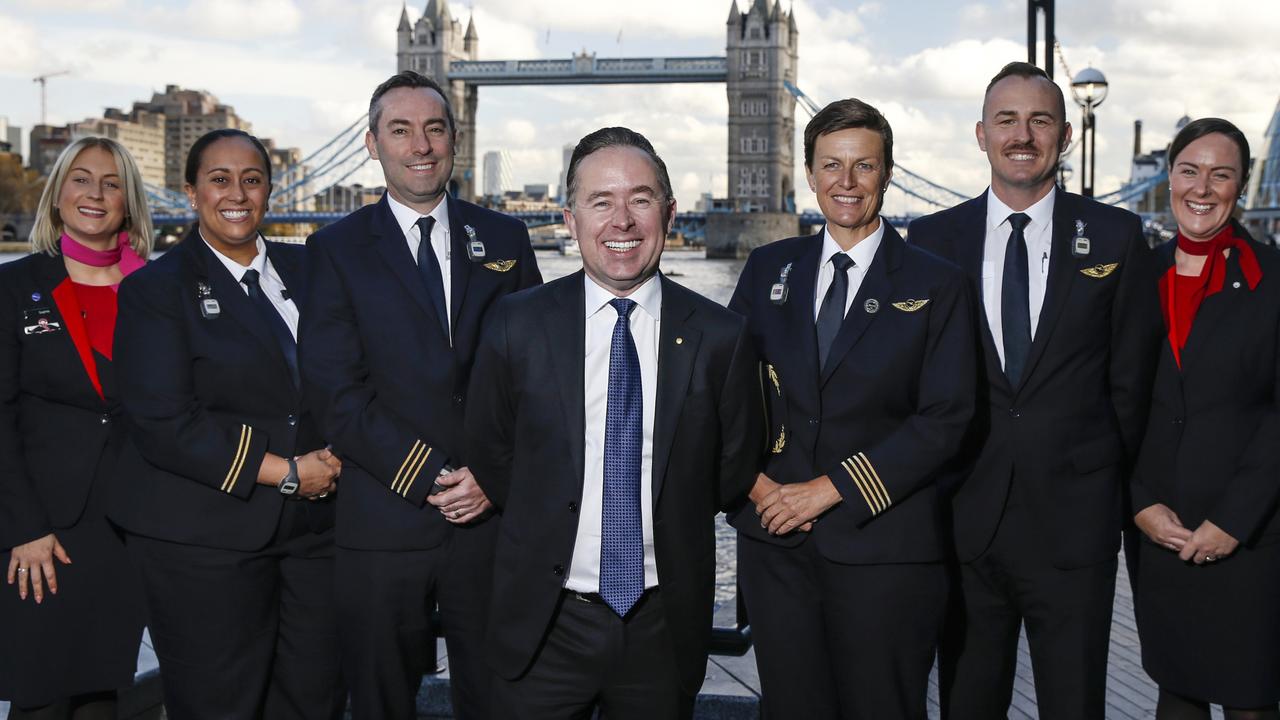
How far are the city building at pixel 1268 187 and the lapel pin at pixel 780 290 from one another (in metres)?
46.2

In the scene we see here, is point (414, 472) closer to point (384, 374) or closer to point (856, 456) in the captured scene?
point (384, 374)

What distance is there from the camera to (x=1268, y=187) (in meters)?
44.7

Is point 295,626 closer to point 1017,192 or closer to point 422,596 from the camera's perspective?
point 422,596

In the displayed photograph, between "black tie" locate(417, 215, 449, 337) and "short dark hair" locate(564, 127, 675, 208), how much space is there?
0.53 m

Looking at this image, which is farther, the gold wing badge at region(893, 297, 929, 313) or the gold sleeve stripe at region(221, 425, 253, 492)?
the gold sleeve stripe at region(221, 425, 253, 492)

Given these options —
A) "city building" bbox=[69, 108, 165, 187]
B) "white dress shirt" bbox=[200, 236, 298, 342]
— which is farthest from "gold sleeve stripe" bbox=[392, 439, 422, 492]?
"city building" bbox=[69, 108, 165, 187]

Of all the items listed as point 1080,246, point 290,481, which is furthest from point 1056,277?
point 290,481

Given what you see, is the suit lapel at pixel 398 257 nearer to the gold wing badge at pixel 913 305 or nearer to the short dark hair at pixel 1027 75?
the gold wing badge at pixel 913 305

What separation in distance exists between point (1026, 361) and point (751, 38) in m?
72.1

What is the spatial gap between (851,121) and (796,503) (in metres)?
0.73

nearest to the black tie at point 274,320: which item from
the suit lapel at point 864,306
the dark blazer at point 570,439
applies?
the dark blazer at point 570,439

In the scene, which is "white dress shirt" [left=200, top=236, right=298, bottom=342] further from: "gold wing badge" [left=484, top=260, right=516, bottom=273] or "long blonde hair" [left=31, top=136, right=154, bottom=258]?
"gold wing badge" [left=484, top=260, right=516, bottom=273]

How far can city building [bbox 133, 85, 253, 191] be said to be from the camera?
125938 millimetres

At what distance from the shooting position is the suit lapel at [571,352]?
2068 mm
